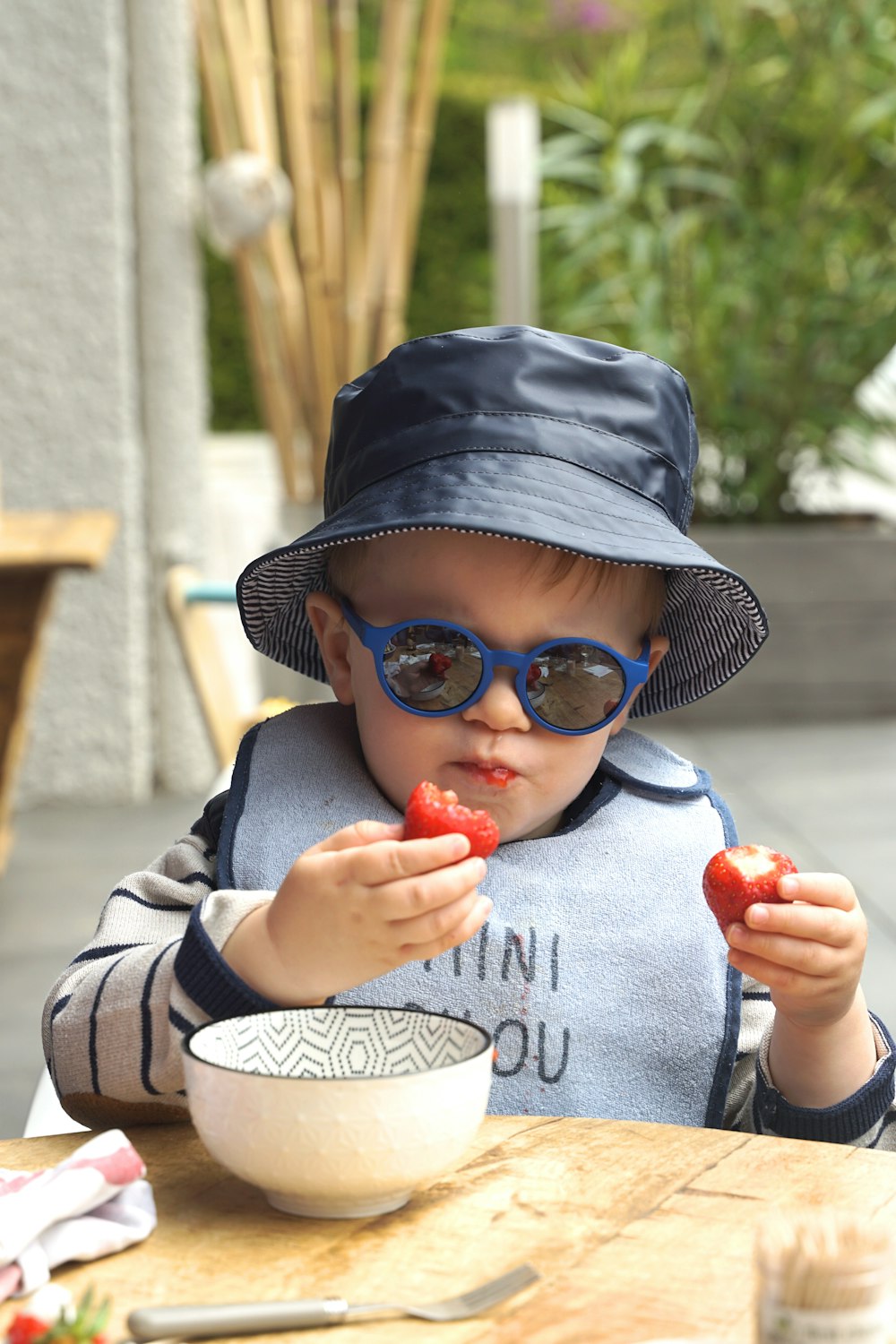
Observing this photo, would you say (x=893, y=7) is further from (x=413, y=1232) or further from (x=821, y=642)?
(x=413, y=1232)

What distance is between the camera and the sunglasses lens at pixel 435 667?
1.31 meters

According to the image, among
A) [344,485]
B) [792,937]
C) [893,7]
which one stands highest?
[893,7]

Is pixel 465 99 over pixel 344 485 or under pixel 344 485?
over

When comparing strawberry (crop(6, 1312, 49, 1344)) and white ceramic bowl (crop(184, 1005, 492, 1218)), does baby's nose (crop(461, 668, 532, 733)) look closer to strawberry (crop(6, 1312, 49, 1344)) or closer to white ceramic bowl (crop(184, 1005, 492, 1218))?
white ceramic bowl (crop(184, 1005, 492, 1218))

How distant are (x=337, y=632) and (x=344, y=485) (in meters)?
0.15

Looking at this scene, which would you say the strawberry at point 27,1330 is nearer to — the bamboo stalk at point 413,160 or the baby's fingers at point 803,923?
the baby's fingers at point 803,923

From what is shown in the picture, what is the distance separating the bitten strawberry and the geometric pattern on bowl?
22 centimetres

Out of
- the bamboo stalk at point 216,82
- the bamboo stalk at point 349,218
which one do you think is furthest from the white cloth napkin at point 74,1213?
the bamboo stalk at point 216,82

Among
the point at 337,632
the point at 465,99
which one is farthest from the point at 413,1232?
the point at 465,99

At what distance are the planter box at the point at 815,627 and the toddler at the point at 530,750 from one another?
17.5 ft

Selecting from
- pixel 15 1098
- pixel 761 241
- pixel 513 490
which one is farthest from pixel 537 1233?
pixel 761 241

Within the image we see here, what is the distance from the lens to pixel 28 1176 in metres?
0.97

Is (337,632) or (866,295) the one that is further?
(866,295)

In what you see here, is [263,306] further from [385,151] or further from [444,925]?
[444,925]
